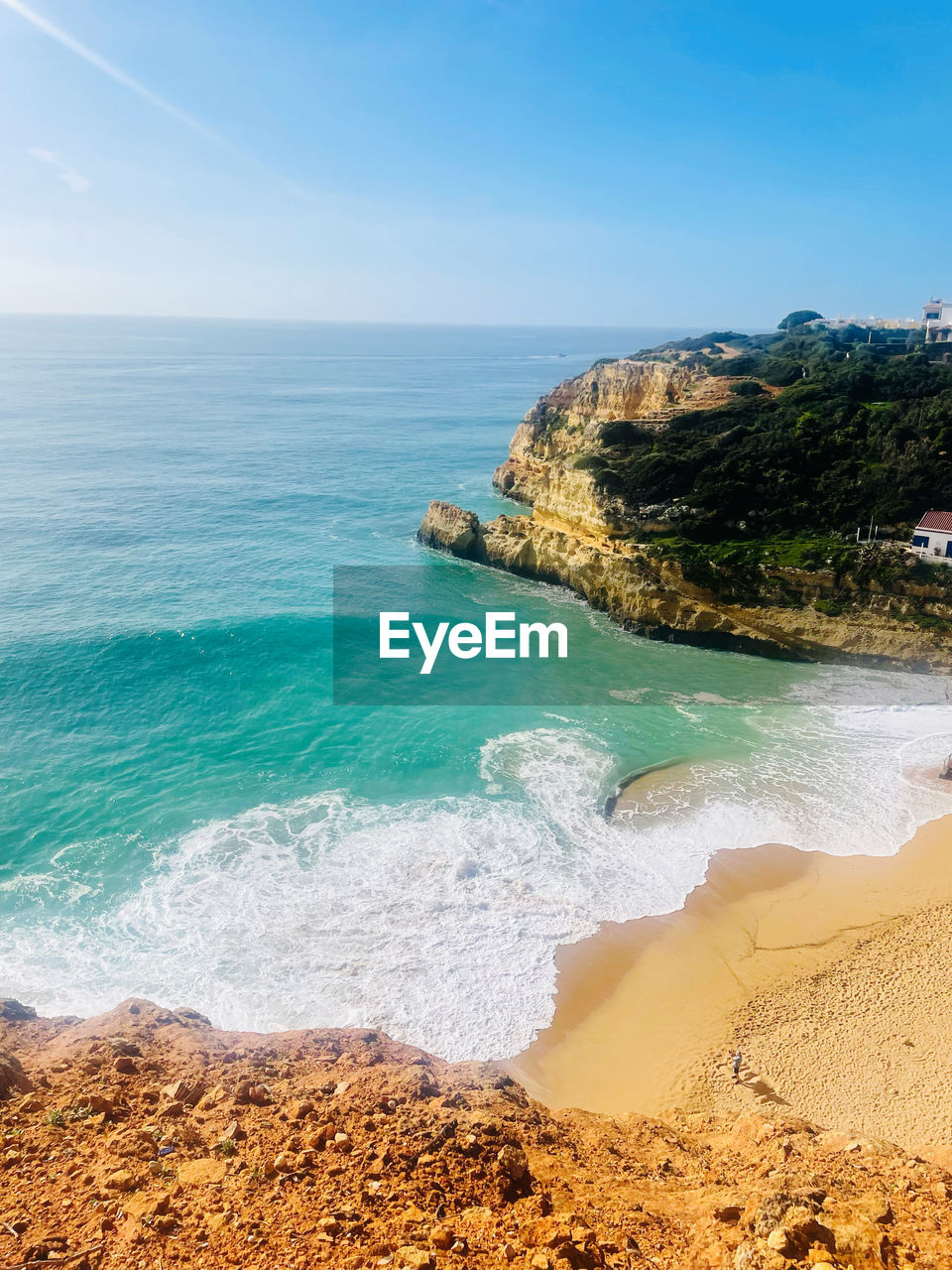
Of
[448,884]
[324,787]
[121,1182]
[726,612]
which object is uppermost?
[726,612]

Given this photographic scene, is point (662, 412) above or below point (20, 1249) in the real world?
above

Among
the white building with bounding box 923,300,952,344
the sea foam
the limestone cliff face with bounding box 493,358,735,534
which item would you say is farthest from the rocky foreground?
the white building with bounding box 923,300,952,344

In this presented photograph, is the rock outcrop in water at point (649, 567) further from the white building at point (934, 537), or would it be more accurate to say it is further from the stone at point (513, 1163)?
the stone at point (513, 1163)

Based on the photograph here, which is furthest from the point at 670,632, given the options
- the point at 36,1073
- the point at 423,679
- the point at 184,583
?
the point at 36,1073

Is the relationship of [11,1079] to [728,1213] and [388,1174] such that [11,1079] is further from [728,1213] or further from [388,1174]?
[728,1213]

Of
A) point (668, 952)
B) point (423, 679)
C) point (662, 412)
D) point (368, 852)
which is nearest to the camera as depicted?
point (668, 952)

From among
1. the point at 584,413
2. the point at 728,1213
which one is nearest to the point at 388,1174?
the point at 728,1213

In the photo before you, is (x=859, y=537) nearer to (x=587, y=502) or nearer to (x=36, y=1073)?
(x=587, y=502)
